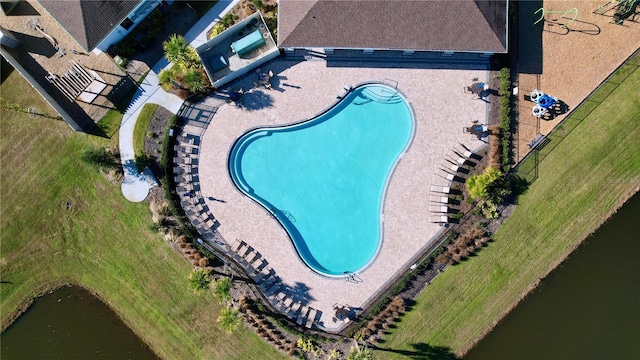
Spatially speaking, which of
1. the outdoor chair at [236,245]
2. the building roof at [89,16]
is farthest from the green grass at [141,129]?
the outdoor chair at [236,245]

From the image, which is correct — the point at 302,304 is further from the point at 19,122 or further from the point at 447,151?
the point at 19,122

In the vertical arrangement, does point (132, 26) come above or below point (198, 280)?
above

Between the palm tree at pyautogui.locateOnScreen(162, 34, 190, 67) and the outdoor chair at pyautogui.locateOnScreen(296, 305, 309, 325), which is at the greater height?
the palm tree at pyautogui.locateOnScreen(162, 34, 190, 67)

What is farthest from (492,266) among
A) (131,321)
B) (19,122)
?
(19,122)

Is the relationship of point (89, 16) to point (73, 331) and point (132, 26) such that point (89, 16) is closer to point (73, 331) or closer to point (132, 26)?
point (132, 26)

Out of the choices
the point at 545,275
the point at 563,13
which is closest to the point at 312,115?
the point at 563,13

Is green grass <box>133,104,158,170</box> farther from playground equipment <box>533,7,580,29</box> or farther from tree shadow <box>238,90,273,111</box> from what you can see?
playground equipment <box>533,7,580,29</box>

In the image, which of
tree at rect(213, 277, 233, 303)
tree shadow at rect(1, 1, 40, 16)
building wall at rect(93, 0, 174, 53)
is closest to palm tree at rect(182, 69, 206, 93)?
building wall at rect(93, 0, 174, 53)
